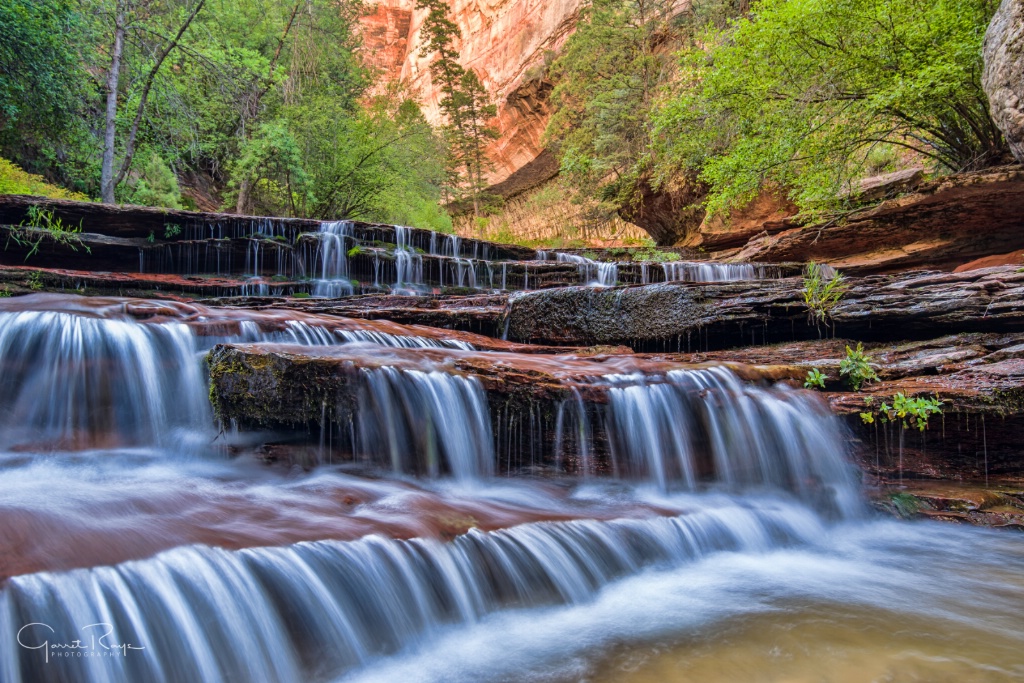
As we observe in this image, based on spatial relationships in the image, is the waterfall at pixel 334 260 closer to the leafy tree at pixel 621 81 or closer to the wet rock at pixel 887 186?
the wet rock at pixel 887 186

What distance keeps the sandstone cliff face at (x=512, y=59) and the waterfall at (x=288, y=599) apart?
29.4 m

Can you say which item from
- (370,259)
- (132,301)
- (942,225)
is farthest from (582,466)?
(942,225)

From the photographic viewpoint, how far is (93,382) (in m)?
4.66

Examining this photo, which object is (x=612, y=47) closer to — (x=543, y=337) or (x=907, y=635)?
(x=543, y=337)

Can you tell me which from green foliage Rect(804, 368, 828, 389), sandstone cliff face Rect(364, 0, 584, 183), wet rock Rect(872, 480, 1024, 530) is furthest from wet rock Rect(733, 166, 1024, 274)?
sandstone cliff face Rect(364, 0, 584, 183)

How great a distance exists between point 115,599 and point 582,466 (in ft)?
10.6

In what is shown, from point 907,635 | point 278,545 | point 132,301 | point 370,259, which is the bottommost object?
point 907,635

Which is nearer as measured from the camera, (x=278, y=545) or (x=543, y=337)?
(x=278, y=545)

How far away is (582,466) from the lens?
4.45 meters

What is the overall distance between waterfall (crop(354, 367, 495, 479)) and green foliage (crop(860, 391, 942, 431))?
10.6 ft

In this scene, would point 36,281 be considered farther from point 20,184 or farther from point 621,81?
point 621,81

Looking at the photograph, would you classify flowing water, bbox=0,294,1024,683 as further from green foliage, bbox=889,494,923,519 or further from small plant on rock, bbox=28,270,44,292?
small plant on rock, bbox=28,270,44,292

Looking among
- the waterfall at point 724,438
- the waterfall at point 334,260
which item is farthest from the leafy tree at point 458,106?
the waterfall at point 724,438

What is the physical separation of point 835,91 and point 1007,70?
349cm
